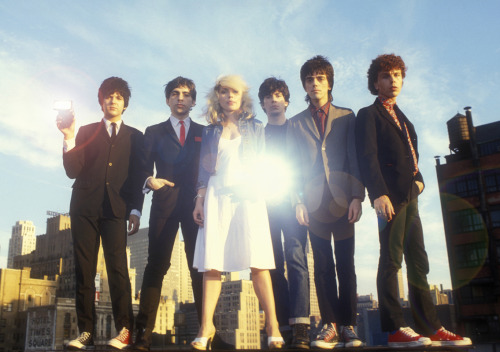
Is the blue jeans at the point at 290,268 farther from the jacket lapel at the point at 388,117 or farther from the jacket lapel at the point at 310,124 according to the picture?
the jacket lapel at the point at 388,117

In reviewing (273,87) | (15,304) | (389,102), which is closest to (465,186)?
(273,87)

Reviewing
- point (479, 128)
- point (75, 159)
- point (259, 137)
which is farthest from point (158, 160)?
point (479, 128)

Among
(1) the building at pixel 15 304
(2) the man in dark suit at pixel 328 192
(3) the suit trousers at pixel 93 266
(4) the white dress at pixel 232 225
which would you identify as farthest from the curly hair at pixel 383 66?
→ (1) the building at pixel 15 304

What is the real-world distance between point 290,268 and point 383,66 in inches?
108

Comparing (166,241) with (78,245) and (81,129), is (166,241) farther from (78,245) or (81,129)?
(81,129)

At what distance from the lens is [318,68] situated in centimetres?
608

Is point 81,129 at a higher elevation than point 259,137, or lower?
higher

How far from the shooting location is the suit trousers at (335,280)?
17.8 feet

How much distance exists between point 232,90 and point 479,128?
46895 millimetres

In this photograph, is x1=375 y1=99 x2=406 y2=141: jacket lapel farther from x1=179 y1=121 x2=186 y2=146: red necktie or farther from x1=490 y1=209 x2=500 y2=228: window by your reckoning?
x1=490 y1=209 x2=500 y2=228: window

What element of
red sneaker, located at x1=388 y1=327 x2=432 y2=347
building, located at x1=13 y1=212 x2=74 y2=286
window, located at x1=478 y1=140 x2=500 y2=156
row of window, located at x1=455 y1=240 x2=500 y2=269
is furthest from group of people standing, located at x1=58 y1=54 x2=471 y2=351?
building, located at x1=13 y1=212 x2=74 y2=286

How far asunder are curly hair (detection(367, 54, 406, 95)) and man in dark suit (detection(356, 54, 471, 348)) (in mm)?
12

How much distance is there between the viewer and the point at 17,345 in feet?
346

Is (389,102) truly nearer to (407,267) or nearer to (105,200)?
(407,267)
